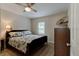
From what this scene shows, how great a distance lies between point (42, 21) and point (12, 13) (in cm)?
51

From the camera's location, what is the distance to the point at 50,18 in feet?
5.54

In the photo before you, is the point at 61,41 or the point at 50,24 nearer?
the point at 50,24

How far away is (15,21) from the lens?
1626 mm

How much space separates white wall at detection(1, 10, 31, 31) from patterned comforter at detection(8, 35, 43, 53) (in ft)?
0.58

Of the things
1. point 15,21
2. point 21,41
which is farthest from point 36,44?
point 15,21

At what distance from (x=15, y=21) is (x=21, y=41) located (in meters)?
0.35

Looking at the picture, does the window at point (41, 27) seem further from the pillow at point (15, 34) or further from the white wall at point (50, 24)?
the pillow at point (15, 34)

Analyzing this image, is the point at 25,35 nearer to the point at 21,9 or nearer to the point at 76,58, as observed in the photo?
the point at 21,9

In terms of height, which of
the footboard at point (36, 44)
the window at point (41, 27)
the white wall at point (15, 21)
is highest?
the white wall at point (15, 21)

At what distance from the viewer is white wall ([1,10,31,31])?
155 centimetres

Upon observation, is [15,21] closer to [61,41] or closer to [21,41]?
[21,41]

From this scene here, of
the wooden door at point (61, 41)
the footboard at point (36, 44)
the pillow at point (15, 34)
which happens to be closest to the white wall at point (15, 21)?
the pillow at point (15, 34)

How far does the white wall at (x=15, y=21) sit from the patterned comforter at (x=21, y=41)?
18 cm

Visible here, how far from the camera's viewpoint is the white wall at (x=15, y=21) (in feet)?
5.09
